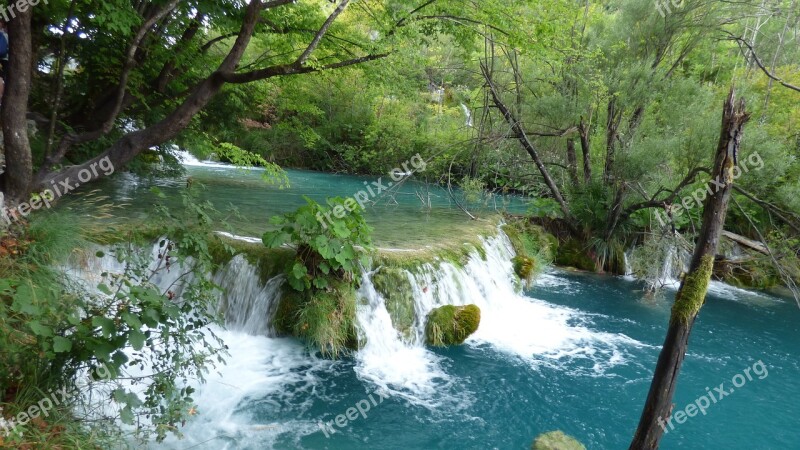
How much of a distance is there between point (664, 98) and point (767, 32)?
845 cm

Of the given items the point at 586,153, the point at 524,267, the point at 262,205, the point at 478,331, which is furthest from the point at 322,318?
the point at 586,153

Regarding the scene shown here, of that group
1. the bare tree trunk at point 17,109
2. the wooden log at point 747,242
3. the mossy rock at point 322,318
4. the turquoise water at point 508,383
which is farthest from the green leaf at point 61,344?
the wooden log at point 747,242

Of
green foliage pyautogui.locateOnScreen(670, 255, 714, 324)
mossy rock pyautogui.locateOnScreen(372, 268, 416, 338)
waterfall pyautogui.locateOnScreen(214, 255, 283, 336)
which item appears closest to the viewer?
green foliage pyautogui.locateOnScreen(670, 255, 714, 324)

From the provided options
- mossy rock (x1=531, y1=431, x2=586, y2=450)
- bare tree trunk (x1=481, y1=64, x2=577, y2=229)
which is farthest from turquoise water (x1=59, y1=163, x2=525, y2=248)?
mossy rock (x1=531, y1=431, x2=586, y2=450)

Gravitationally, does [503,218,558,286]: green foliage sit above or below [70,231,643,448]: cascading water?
above

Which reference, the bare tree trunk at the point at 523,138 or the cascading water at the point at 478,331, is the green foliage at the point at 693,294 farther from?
the bare tree trunk at the point at 523,138

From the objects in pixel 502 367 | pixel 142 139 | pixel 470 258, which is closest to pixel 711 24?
pixel 470 258

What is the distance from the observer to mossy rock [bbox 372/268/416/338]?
692 centimetres

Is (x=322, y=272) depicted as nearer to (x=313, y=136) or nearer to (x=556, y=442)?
(x=556, y=442)

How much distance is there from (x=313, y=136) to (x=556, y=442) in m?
12.1

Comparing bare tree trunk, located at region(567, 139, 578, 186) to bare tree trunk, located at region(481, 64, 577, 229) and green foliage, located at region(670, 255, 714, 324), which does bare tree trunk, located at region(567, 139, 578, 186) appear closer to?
bare tree trunk, located at region(481, 64, 577, 229)

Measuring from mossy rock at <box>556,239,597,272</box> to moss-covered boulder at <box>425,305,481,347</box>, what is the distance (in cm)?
611

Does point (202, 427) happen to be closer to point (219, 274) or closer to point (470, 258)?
point (219, 274)

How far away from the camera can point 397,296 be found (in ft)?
23.0
